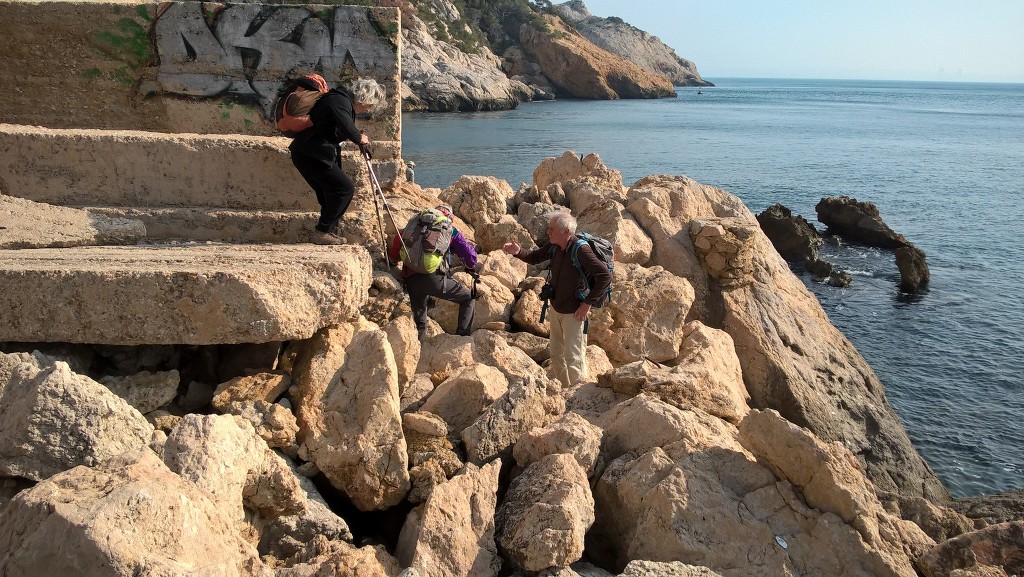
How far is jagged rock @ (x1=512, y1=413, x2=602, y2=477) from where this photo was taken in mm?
5105

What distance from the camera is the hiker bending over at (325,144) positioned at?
6.44 m

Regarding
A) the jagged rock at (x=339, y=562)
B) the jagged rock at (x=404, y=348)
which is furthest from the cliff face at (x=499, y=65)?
the jagged rock at (x=339, y=562)

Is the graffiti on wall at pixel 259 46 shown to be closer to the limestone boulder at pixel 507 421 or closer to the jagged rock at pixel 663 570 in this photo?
the limestone boulder at pixel 507 421

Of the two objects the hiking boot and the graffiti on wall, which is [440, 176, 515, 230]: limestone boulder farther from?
the hiking boot

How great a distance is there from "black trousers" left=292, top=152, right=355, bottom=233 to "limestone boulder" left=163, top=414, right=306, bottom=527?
2676mm

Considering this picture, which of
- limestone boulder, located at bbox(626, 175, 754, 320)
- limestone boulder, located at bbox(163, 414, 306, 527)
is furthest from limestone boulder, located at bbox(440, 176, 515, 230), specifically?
limestone boulder, located at bbox(163, 414, 306, 527)

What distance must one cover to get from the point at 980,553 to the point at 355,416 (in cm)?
430

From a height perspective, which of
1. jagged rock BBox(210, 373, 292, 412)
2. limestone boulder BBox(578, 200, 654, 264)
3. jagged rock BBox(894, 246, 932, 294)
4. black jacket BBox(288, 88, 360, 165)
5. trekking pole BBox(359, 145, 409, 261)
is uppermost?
black jacket BBox(288, 88, 360, 165)

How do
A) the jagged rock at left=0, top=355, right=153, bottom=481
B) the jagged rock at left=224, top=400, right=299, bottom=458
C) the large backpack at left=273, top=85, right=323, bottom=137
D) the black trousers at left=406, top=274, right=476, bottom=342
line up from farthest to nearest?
the black trousers at left=406, top=274, right=476, bottom=342
the large backpack at left=273, top=85, right=323, bottom=137
the jagged rock at left=224, top=400, right=299, bottom=458
the jagged rock at left=0, top=355, right=153, bottom=481

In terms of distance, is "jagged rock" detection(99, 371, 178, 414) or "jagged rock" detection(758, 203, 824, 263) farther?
"jagged rock" detection(758, 203, 824, 263)

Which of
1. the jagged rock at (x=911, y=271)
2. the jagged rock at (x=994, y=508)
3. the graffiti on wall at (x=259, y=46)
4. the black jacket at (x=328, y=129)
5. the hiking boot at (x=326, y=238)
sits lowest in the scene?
the jagged rock at (x=911, y=271)

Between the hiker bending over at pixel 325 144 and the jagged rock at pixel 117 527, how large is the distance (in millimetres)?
3680

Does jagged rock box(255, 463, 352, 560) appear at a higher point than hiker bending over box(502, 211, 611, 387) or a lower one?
lower

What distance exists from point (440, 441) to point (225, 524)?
6.43 feet
